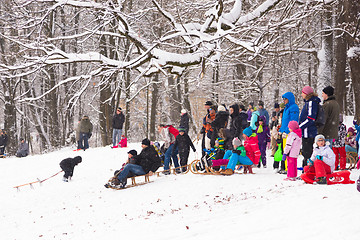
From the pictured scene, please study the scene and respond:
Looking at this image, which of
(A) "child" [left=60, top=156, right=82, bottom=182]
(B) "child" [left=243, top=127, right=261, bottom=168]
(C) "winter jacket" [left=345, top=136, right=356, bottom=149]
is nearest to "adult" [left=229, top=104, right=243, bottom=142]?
(B) "child" [left=243, top=127, right=261, bottom=168]

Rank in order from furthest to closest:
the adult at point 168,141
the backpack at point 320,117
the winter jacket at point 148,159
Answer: the adult at point 168,141 < the winter jacket at point 148,159 < the backpack at point 320,117

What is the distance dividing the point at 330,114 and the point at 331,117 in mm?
80

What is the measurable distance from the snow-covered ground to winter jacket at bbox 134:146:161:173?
48 centimetres

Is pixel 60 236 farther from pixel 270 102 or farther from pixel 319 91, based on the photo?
pixel 270 102

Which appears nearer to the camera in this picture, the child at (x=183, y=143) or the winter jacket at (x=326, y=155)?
the winter jacket at (x=326, y=155)

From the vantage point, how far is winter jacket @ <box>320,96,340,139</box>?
8721mm

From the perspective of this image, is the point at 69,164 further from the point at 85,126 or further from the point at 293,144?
the point at 293,144

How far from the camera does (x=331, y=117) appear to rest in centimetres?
878

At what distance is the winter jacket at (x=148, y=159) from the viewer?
1045 centimetres

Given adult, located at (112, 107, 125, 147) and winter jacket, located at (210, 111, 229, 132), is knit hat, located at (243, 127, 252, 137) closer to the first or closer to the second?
winter jacket, located at (210, 111, 229, 132)

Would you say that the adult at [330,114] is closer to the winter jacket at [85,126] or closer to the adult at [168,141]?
the adult at [168,141]

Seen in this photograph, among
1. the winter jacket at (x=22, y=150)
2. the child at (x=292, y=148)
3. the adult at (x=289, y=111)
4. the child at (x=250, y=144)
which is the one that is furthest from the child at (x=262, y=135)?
the winter jacket at (x=22, y=150)

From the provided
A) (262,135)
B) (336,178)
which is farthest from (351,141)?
(336,178)

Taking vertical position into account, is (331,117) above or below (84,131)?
above
